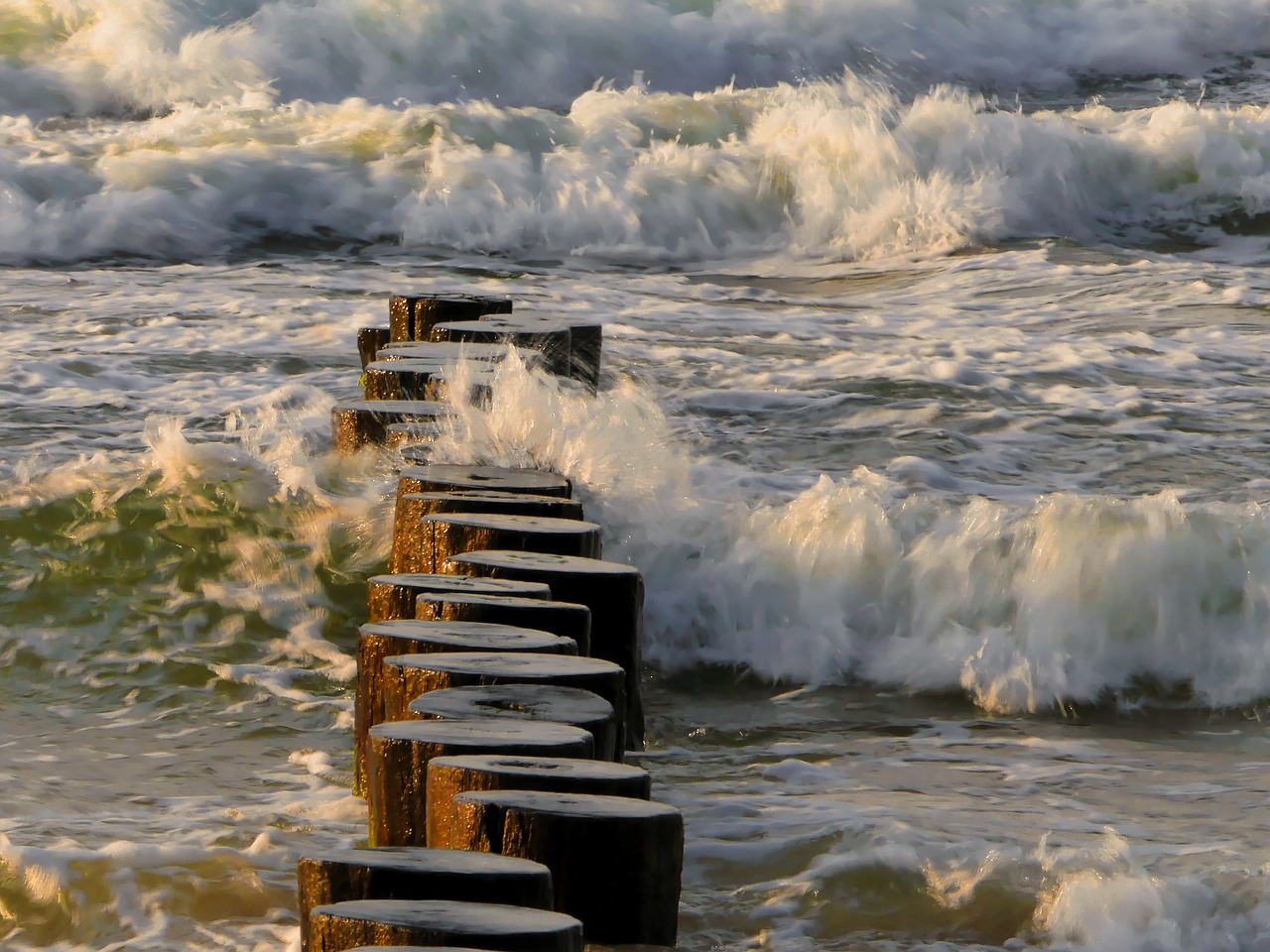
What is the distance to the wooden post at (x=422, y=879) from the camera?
1812 mm

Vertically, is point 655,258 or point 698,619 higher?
point 655,258

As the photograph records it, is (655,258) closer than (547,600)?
No

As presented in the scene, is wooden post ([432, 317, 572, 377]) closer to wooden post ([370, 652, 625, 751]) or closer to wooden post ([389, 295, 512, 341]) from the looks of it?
wooden post ([389, 295, 512, 341])

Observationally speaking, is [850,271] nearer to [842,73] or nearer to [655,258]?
[655,258]

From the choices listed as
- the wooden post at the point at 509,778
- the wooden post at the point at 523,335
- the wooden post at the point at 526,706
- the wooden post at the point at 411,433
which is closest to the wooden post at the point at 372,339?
the wooden post at the point at 523,335

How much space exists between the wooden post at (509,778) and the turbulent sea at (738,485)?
69cm

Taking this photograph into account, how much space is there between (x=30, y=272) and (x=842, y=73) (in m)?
9.62

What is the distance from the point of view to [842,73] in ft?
54.3

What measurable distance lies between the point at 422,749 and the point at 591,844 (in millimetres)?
331

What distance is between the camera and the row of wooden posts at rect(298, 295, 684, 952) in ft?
5.95

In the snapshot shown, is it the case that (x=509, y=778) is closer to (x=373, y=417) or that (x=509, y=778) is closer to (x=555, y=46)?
(x=373, y=417)

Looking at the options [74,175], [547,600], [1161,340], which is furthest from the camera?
[74,175]

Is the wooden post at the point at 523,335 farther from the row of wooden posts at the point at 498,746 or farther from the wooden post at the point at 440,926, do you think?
the wooden post at the point at 440,926

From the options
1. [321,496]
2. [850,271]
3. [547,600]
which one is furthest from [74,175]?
[547,600]
